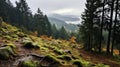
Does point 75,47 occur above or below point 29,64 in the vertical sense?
below

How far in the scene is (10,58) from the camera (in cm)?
1485

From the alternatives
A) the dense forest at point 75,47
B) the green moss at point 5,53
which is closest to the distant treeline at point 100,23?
the dense forest at point 75,47

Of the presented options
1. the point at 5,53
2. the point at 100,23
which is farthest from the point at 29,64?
the point at 100,23

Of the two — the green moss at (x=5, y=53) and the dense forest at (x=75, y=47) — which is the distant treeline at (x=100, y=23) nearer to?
the dense forest at (x=75, y=47)

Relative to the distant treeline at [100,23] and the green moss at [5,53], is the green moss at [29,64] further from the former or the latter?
the distant treeline at [100,23]

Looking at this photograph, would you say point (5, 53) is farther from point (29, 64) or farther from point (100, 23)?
point (100, 23)

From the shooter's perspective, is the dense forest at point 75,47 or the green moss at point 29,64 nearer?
the green moss at point 29,64

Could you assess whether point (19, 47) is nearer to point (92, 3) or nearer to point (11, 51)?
point (11, 51)

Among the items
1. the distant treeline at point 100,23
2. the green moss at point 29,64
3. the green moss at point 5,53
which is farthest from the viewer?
the distant treeline at point 100,23

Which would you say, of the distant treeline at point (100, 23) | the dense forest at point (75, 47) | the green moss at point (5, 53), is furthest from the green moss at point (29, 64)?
the distant treeline at point (100, 23)

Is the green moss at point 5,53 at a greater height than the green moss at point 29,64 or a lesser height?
greater

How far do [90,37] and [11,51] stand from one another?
25309mm

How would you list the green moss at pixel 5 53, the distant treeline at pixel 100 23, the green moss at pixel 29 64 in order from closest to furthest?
the green moss at pixel 29 64 < the green moss at pixel 5 53 < the distant treeline at pixel 100 23

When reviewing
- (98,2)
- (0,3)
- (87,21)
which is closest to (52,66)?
(98,2)
